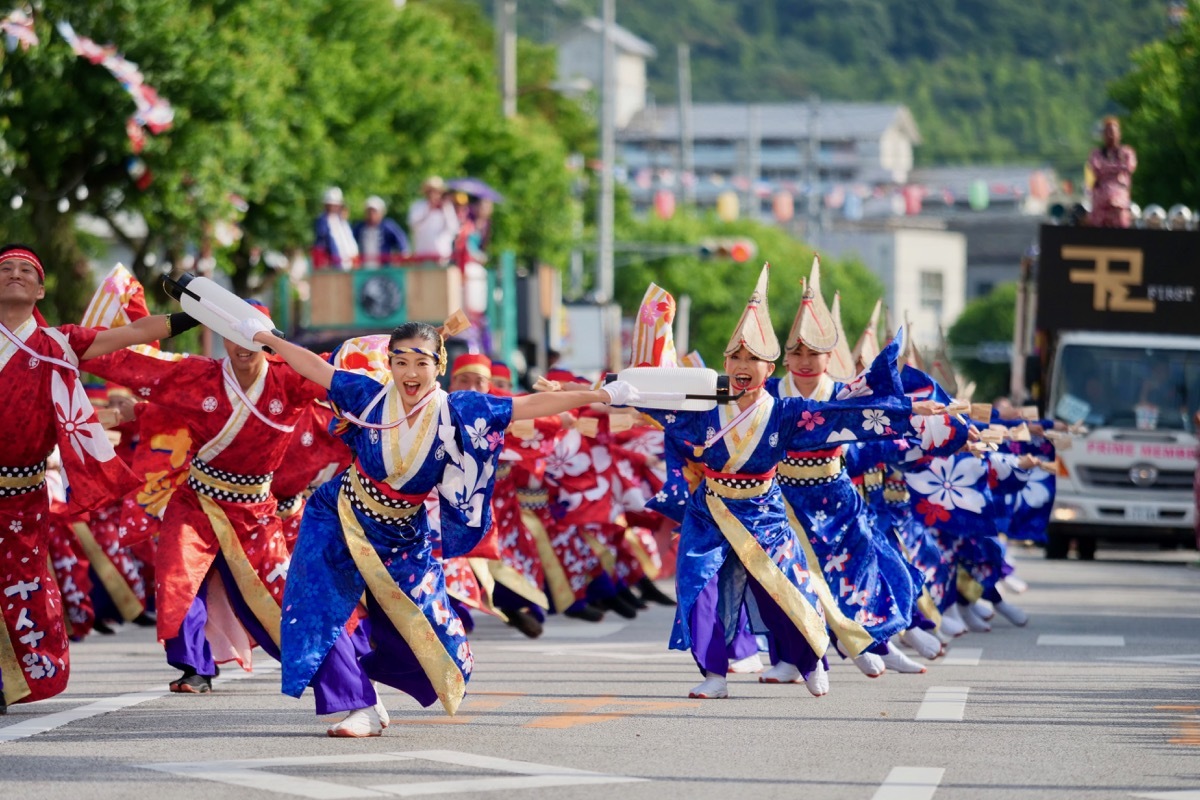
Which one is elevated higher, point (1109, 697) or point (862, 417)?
point (862, 417)

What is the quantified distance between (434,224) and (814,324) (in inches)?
494

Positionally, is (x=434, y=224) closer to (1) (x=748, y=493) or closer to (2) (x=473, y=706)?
(1) (x=748, y=493)

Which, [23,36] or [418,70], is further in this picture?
[418,70]

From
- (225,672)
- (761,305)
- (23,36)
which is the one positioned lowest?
(225,672)

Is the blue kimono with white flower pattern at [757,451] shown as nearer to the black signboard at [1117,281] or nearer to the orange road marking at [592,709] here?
the orange road marking at [592,709]

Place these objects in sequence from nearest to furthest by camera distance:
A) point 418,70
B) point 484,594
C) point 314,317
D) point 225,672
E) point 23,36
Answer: point 225,672 < point 484,594 < point 23,36 < point 314,317 < point 418,70

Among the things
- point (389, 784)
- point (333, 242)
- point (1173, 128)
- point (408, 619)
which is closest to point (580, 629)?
point (408, 619)

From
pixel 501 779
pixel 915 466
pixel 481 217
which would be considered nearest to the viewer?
pixel 501 779

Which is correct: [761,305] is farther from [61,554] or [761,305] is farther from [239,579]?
[61,554]

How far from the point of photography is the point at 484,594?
43.4ft

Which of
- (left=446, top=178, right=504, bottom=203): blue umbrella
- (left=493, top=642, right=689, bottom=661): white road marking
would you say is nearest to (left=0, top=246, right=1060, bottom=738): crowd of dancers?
(left=493, top=642, right=689, bottom=661): white road marking

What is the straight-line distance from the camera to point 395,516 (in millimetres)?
8875

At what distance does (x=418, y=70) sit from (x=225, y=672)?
27.0 meters

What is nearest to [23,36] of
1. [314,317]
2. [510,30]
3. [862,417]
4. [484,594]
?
[314,317]
